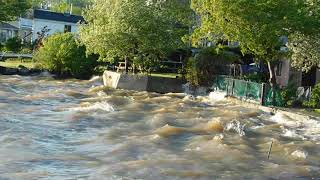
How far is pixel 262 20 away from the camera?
2889 centimetres

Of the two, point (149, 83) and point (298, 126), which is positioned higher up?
point (149, 83)

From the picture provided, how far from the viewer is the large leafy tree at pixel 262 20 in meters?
28.6

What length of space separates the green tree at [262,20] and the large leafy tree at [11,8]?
32.0m

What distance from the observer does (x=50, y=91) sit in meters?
35.8

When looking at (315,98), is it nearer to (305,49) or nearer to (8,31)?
(305,49)

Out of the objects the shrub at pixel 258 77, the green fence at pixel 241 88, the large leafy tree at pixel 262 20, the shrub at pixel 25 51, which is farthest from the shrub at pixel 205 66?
the shrub at pixel 25 51

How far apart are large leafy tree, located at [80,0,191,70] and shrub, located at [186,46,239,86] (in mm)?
2690

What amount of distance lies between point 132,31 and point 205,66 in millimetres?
5497

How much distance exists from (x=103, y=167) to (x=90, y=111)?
1150 cm

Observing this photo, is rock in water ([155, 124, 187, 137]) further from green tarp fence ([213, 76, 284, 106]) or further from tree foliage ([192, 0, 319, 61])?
tree foliage ([192, 0, 319, 61])

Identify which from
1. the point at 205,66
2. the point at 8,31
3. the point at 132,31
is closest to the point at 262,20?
the point at 205,66

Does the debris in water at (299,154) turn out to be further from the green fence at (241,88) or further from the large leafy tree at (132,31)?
the large leafy tree at (132,31)

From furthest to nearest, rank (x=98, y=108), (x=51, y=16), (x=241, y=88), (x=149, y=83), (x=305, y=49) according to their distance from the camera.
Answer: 1. (x=51, y=16)
2. (x=149, y=83)
3. (x=241, y=88)
4. (x=305, y=49)
5. (x=98, y=108)

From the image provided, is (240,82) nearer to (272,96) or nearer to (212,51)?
(272,96)
